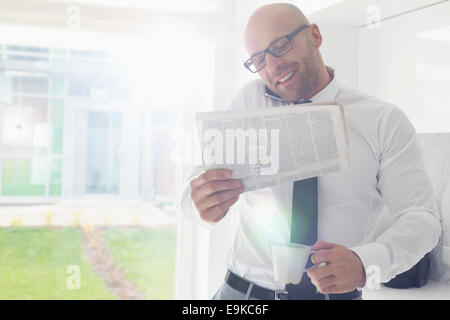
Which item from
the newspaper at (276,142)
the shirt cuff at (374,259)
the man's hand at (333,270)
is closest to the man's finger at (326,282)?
the man's hand at (333,270)

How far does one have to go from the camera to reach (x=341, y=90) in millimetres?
1484

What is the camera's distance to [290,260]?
44.5 inches

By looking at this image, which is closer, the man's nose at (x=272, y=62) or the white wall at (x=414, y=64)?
the man's nose at (x=272, y=62)

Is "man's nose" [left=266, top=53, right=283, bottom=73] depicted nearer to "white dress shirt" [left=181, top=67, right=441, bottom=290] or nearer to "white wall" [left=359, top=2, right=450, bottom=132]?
"white dress shirt" [left=181, top=67, right=441, bottom=290]

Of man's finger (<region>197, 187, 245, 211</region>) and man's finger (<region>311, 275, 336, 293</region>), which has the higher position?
A: man's finger (<region>197, 187, 245, 211</region>)

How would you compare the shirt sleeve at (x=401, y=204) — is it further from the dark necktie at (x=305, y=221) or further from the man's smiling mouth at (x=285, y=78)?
the man's smiling mouth at (x=285, y=78)

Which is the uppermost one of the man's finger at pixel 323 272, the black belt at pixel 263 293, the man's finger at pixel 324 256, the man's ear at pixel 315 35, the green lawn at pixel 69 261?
the man's ear at pixel 315 35

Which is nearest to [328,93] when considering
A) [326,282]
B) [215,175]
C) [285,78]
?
[285,78]

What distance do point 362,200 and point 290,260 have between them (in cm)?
41

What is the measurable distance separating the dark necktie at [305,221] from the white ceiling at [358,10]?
803 millimetres

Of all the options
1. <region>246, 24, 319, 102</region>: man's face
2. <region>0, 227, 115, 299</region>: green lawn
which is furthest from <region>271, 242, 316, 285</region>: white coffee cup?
<region>0, 227, 115, 299</region>: green lawn

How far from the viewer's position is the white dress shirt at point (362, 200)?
1.26 metres

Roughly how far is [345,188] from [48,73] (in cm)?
199

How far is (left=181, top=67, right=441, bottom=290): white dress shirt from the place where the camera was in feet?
4.12
